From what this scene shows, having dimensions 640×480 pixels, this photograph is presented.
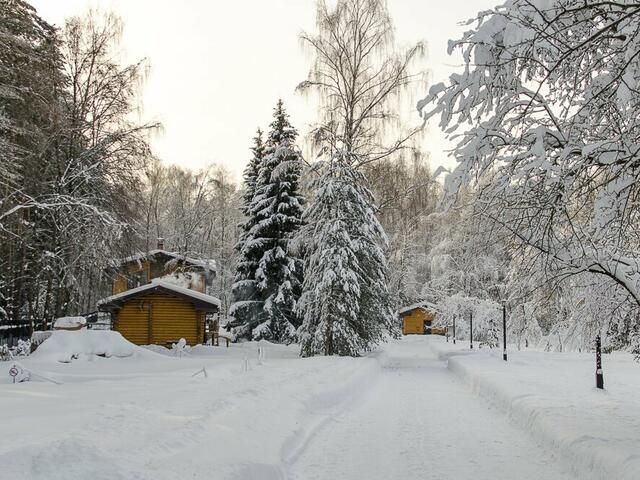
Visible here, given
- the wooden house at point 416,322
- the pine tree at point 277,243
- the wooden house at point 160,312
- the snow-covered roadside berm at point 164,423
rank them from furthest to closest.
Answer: the wooden house at point 416,322 → the pine tree at point 277,243 → the wooden house at point 160,312 → the snow-covered roadside berm at point 164,423

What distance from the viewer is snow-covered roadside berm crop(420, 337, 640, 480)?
6.29m

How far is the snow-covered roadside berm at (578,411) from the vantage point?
6.29 m

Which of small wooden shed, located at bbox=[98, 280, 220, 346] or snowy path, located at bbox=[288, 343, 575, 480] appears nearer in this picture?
snowy path, located at bbox=[288, 343, 575, 480]

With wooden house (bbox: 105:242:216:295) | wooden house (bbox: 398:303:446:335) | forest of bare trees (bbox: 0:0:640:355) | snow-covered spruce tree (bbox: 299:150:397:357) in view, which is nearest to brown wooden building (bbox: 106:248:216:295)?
wooden house (bbox: 105:242:216:295)

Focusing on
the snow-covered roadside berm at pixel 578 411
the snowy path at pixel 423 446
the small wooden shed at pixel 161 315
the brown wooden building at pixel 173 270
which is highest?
the brown wooden building at pixel 173 270

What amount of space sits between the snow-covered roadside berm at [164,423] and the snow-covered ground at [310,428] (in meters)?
0.02

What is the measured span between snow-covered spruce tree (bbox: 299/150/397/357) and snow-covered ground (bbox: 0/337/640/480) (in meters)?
6.65

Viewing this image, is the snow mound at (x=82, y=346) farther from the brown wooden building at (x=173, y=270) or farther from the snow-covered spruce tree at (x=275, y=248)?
the brown wooden building at (x=173, y=270)

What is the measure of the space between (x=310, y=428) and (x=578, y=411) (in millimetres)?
4211

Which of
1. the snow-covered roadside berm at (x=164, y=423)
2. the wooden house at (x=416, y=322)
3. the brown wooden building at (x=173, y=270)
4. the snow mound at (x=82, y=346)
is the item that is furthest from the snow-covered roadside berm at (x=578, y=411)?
the wooden house at (x=416, y=322)

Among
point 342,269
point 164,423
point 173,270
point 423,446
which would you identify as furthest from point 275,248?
point 164,423

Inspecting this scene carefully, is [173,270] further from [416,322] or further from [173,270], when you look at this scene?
[416,322]

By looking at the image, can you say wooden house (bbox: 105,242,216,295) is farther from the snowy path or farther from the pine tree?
the snowy path

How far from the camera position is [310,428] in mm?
8984
